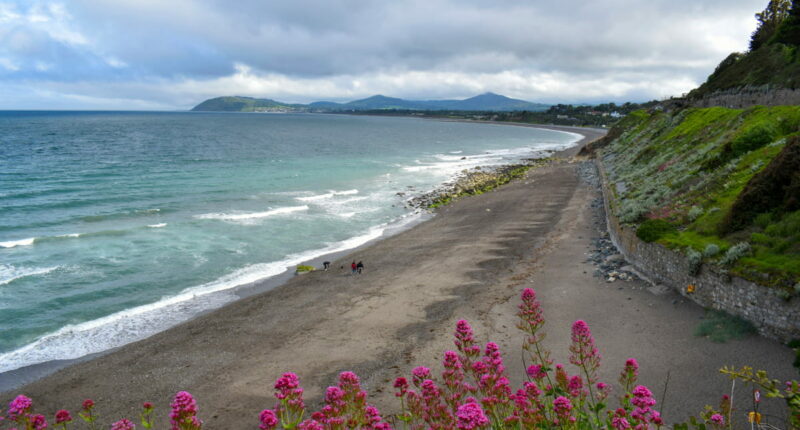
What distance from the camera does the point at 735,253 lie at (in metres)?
12.3

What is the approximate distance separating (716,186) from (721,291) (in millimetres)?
8579

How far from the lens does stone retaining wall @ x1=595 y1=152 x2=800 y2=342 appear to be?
413 inches

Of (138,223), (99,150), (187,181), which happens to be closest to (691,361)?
(138,223)

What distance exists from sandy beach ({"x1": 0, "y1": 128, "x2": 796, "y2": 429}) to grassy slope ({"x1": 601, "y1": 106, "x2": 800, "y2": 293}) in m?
2.00

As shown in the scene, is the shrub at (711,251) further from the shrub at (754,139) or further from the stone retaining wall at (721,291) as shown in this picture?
the shrub at (754,139)

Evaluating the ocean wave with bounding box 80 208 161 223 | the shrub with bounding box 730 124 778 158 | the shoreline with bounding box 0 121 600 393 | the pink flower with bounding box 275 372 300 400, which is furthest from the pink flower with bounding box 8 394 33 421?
the ocean wave with bounding box 80 208 161 223

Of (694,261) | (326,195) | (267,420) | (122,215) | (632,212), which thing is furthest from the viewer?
(326,195)

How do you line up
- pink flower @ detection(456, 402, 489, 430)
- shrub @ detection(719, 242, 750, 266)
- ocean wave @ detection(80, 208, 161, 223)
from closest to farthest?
pink flower @ detection(456, 402, 489, 430), shrub @ detection(719, 242, 750, 266), ocean wave @ detection(80, 208, 161, 223)

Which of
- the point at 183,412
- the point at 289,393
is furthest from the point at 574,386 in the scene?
the point at 183,412

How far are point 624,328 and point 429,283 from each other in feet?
25.6

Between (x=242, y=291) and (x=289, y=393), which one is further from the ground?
(x=289, y=393)

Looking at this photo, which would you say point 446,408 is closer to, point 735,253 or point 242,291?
point 735,253

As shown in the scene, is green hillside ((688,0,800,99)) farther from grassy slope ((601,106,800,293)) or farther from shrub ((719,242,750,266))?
shrub ((719,242,750,266))

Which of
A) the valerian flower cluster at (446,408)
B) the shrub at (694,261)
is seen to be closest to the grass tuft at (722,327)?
the shrub at (694,261)
